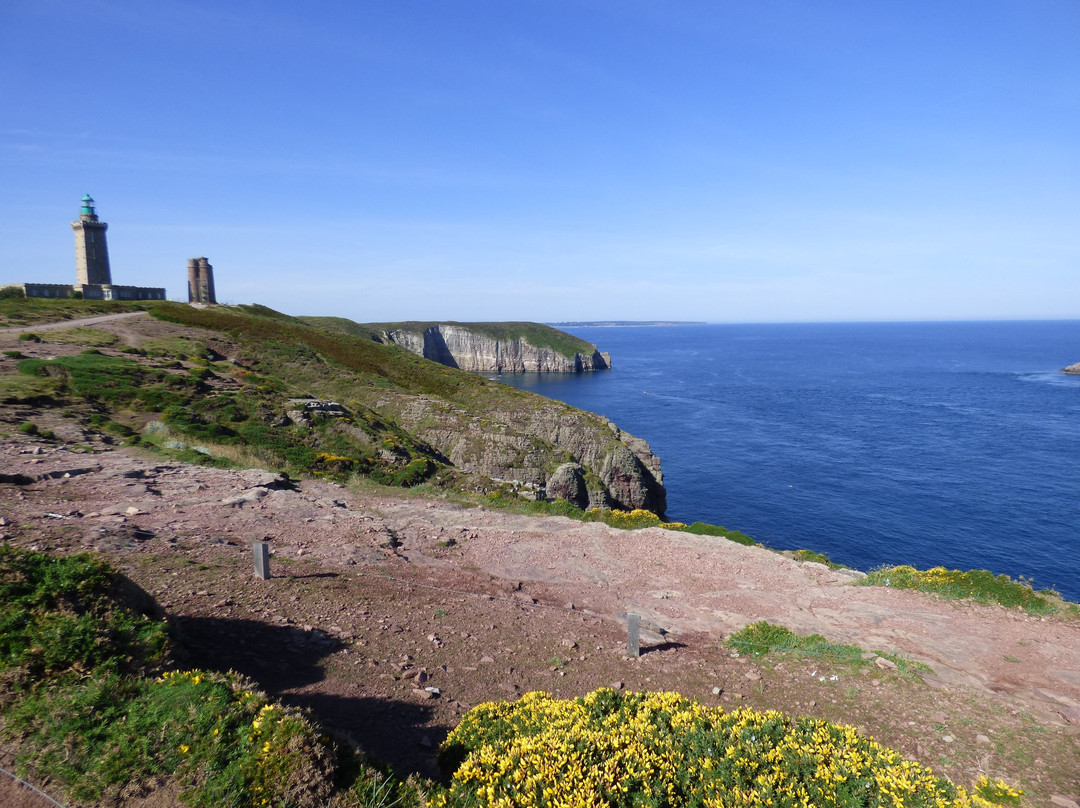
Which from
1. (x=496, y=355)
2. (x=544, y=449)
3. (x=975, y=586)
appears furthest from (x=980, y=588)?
(x=496, y=355)

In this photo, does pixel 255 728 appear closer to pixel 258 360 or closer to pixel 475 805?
pixel 475 805

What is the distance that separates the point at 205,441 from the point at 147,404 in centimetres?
534

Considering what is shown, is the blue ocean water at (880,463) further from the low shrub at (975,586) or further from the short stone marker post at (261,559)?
the short stone marker post at (261,559)

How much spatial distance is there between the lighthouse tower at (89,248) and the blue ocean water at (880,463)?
2973 inches

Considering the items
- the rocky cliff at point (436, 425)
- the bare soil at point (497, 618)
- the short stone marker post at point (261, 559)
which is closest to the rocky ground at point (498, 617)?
the bare soil at point (497, 618)

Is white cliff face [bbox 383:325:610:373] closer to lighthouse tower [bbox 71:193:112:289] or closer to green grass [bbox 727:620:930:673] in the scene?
lighthouse tower [bbox 71:193:112:289]

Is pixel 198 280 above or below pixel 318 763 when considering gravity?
above

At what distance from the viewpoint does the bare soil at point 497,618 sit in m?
9.26

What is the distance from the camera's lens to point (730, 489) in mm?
54969

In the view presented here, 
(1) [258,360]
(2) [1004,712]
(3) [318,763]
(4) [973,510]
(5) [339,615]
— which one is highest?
(1) [258,360]

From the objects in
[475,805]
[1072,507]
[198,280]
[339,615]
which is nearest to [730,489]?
[1072,507]

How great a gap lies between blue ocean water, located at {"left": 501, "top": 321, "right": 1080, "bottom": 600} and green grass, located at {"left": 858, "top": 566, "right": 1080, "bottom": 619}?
26.1 meters

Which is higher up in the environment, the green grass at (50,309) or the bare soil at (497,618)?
the green grass at (50,309)

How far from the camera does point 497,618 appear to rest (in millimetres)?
12711
